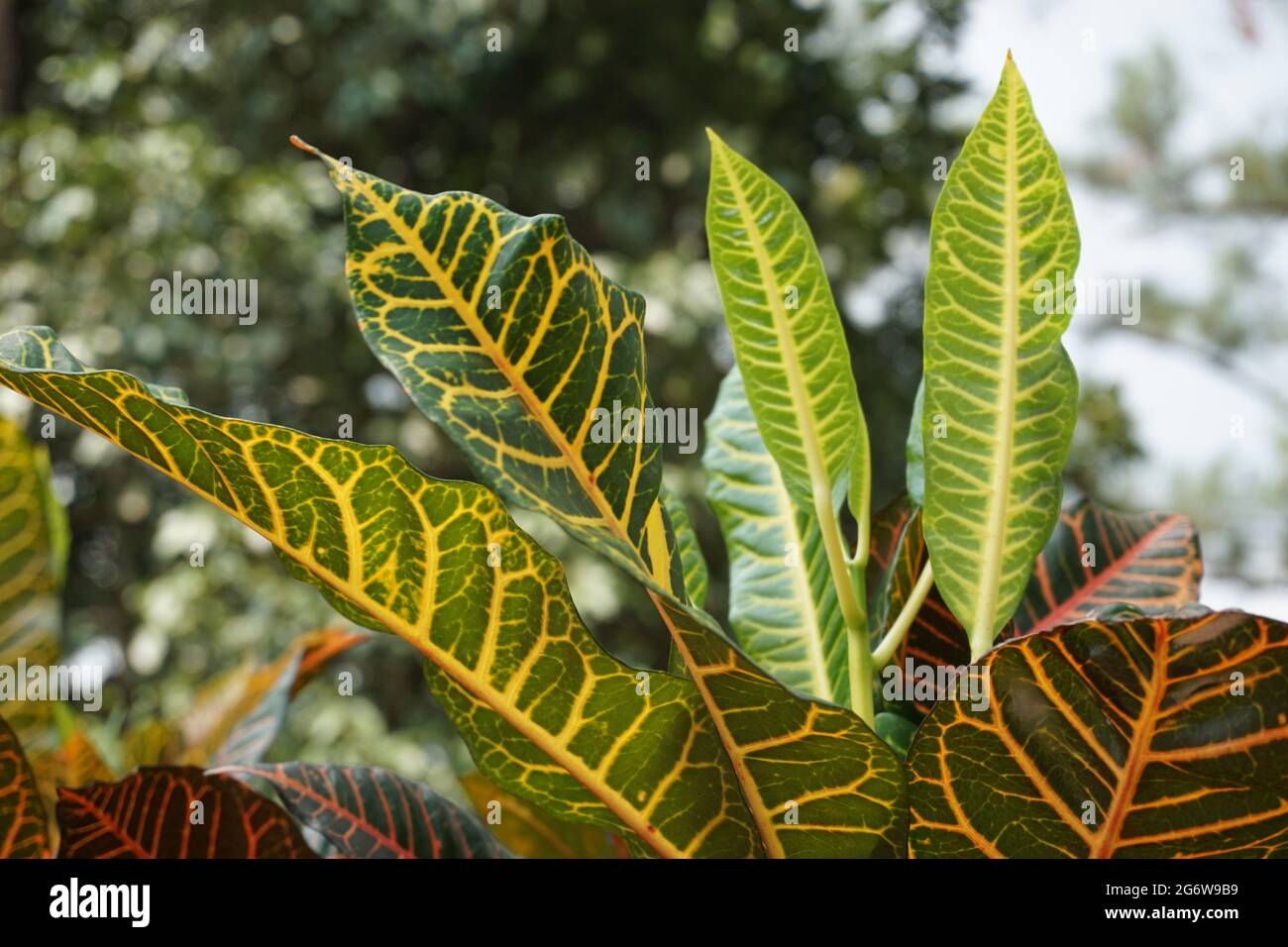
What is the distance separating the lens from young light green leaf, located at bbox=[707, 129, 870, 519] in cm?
30

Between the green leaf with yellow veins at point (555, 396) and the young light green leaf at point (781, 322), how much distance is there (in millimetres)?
53

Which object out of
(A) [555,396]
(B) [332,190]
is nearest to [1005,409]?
(A) [555,396]

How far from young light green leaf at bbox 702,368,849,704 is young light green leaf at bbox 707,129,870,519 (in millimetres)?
31

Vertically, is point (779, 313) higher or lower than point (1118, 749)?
higher

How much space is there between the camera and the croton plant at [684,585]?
229 mm

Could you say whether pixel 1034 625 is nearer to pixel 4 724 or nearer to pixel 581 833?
pixel 581 833

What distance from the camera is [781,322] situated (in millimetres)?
303

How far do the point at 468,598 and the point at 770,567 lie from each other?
0.15m

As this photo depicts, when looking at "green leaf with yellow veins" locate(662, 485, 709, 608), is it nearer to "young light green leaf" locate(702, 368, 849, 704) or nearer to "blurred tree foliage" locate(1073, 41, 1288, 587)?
"young light green leaf" locate(702, 368, 849, 704)

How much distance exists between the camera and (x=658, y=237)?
3006 millimetres

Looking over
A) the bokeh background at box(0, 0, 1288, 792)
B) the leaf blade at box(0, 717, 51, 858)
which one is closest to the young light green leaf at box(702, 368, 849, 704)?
the leaf blade at box(0, 717, 51, 858)

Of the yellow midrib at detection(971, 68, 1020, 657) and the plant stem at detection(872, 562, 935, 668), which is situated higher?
the yellow midrib at detection(971, 68, 1020, 657)

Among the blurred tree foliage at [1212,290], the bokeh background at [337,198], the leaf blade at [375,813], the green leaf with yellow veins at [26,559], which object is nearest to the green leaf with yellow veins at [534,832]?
the leaf blade at [375,813]

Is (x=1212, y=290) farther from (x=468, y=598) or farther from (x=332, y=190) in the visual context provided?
(x=468, y=598)
